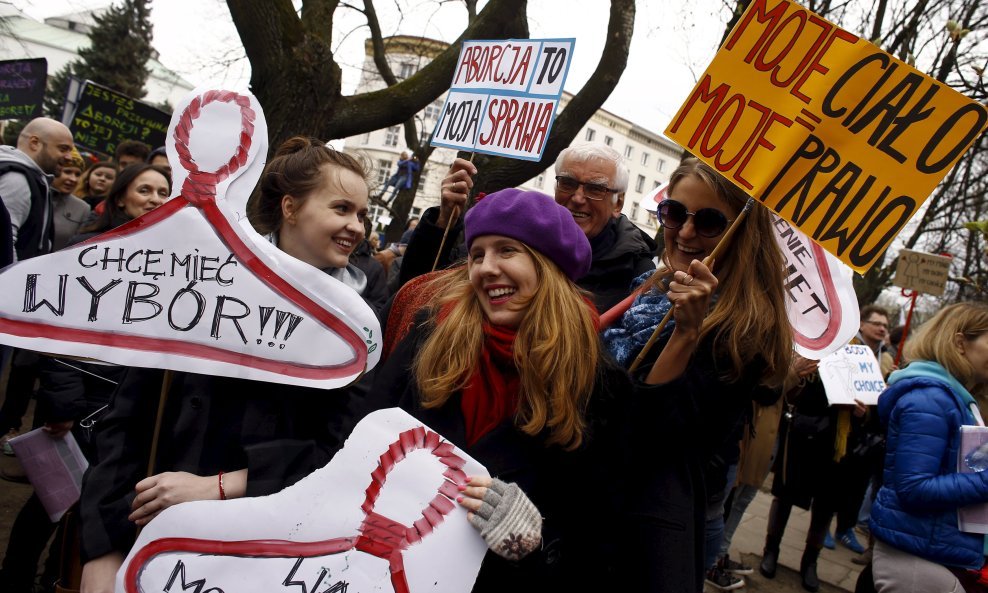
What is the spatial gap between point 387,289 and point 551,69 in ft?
4.20

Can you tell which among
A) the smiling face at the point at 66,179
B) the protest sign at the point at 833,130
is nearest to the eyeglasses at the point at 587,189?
the protest sign at the point at 833,130

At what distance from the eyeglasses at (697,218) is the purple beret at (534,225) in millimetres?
294

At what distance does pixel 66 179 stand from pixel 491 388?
3945mm

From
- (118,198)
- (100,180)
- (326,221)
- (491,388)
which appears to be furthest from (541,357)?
(100,180)

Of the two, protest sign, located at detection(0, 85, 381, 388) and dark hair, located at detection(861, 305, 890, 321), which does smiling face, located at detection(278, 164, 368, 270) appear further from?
dark hair, located at detection(861, 305, 890, 321)

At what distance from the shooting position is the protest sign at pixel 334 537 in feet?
4.52

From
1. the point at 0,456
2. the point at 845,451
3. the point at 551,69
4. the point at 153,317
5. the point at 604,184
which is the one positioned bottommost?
the point at 0,456

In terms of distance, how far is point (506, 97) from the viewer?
3299 mm

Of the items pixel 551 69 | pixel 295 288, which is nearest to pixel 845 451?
pixel 551 69

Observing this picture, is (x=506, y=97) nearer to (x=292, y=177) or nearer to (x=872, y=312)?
(x=292, y=177)

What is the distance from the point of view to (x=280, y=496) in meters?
1.42

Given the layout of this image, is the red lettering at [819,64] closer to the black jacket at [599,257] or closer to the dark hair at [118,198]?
the black jacket at [599,257]

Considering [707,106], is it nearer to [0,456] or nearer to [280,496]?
[280,496]

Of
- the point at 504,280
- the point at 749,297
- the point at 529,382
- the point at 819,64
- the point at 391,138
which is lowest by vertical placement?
the point at 529,382
